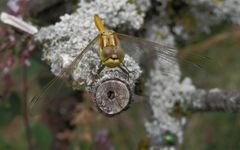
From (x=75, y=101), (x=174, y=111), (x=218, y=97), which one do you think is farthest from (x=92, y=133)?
(x=218, y=97)

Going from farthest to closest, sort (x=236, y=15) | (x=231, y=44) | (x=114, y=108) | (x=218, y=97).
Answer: (x=231, y=44) → (x=236, y=15) → (x=218, y=97) → (x=114, y=108)

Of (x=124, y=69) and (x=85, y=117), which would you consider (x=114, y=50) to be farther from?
(x=85, y=117)

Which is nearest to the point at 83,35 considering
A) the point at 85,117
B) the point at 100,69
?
the point at 100,69

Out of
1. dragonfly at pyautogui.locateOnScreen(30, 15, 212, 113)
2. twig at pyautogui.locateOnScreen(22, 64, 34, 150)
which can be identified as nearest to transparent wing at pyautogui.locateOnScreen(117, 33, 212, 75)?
dragonfly at pyautogui.locateOnScreen(30, 15, 212, 113)

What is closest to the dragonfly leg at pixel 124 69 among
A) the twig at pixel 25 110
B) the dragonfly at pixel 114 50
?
the dragonfly at pixel 114 50

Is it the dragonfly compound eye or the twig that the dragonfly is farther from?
the twig

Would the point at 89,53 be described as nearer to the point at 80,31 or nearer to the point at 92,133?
the point at 80,31

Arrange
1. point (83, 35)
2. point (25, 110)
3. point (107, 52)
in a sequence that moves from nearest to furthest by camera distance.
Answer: point (107, 52) < point (83, 35) < point (25, 110)

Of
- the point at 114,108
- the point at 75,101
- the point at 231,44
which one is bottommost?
the point at 114,108
